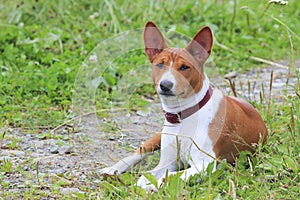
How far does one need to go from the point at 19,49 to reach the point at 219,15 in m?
2.28

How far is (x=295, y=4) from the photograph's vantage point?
7.93 m

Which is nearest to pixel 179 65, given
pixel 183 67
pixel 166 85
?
pixel 183 67

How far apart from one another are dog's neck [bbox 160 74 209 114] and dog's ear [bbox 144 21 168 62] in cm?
28

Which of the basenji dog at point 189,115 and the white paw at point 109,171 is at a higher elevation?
the basenji dog at point 189,115

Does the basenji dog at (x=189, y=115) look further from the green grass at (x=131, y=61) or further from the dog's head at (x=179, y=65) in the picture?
the green grass at (x=131, y=61)

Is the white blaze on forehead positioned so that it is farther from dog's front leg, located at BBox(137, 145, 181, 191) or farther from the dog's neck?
dog's front leg, located at BBox(137, 145, 181, 191)

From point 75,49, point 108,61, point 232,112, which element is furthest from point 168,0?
point 232,112

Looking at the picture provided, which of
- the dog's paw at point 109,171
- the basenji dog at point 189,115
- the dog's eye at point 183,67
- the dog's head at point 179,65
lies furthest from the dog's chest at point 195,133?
the dog's paw at point 109,171

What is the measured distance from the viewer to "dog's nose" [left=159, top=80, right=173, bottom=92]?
11.9 ft

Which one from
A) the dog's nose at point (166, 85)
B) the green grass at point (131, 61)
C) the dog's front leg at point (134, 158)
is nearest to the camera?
the dog's nose at point (166, 85)

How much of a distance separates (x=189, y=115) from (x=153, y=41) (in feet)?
1.56

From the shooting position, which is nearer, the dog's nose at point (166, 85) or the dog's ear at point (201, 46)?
the dog's nose at point (166, 85)

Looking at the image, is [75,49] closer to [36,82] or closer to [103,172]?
[36,82]

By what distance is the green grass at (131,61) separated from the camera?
12.3 ft
